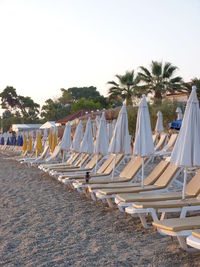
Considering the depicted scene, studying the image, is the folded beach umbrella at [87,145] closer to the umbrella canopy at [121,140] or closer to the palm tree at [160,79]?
the umbrella canopy at [121,140]

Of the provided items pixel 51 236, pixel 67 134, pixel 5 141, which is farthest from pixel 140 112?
pixel 5 141

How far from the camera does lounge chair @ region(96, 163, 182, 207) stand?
644 centimetres

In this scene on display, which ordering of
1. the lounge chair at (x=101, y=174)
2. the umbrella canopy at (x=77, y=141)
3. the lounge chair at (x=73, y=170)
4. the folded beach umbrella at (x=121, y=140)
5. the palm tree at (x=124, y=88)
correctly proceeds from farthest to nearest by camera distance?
the palm tree at (x=124, y=88) < the umbrella canopy at (x=77, y=141) < the lounge chair at (x=73, y=170) < the lounge chair at (x=101, y=174) < the folded beach umbrella at (x=121, y=140)

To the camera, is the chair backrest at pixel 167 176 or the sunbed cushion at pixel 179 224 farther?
the chair backrest at pixel 167 176

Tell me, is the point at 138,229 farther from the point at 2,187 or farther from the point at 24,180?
the point at 24,180

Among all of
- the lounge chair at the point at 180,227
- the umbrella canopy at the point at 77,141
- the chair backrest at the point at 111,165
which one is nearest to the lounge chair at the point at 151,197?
the lounge chair at the point at 180,227

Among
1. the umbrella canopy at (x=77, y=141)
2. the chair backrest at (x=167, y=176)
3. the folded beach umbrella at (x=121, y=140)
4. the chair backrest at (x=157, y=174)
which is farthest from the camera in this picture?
the umbrella canopy at (x=77, y=141)

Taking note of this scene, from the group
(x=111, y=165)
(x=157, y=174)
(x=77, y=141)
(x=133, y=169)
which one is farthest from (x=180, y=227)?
(x=77, y=141)

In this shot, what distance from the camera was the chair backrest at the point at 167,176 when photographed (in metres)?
6.92

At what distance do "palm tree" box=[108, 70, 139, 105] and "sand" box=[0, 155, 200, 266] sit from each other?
81.5 ft

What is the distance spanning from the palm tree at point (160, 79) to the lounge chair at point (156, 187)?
69.8 feet

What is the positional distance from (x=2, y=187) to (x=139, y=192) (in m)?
5.37

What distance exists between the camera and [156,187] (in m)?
6.78

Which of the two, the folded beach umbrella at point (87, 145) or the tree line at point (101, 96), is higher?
the tree line at point (101, 96)
